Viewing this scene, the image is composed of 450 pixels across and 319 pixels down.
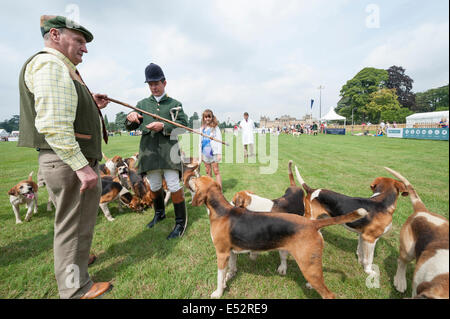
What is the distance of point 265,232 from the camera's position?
7.43 ft

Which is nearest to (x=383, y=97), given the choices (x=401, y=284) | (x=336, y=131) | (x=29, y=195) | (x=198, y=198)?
(x=336, y=131)

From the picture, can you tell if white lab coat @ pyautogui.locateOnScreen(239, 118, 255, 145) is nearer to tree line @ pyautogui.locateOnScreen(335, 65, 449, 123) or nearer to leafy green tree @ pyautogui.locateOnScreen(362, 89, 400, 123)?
tree line @ pyautogui.locateOnScreen(335, 65, 449, 123)

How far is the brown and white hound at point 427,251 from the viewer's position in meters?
1.42

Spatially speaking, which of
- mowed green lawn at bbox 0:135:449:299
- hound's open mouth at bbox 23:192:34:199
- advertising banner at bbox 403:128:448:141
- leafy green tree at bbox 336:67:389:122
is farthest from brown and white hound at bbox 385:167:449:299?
leafy green tree at bbox 336:67:389:122

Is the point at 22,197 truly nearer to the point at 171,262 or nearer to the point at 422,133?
the point at 171,262

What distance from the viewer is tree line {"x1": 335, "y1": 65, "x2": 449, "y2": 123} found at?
43.9m

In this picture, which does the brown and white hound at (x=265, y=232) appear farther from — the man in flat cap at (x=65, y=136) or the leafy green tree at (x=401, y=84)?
the leafy green tree at (x=401, y=84)

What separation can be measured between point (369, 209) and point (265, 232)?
175 centimetres

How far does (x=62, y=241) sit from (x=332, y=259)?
400 cm

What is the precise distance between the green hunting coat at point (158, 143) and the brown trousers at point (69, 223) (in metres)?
1.41

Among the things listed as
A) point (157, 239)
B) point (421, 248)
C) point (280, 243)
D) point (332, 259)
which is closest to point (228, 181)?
point (157, 239)

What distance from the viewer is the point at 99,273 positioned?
115 inches

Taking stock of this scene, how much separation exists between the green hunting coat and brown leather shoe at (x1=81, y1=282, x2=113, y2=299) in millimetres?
2044
